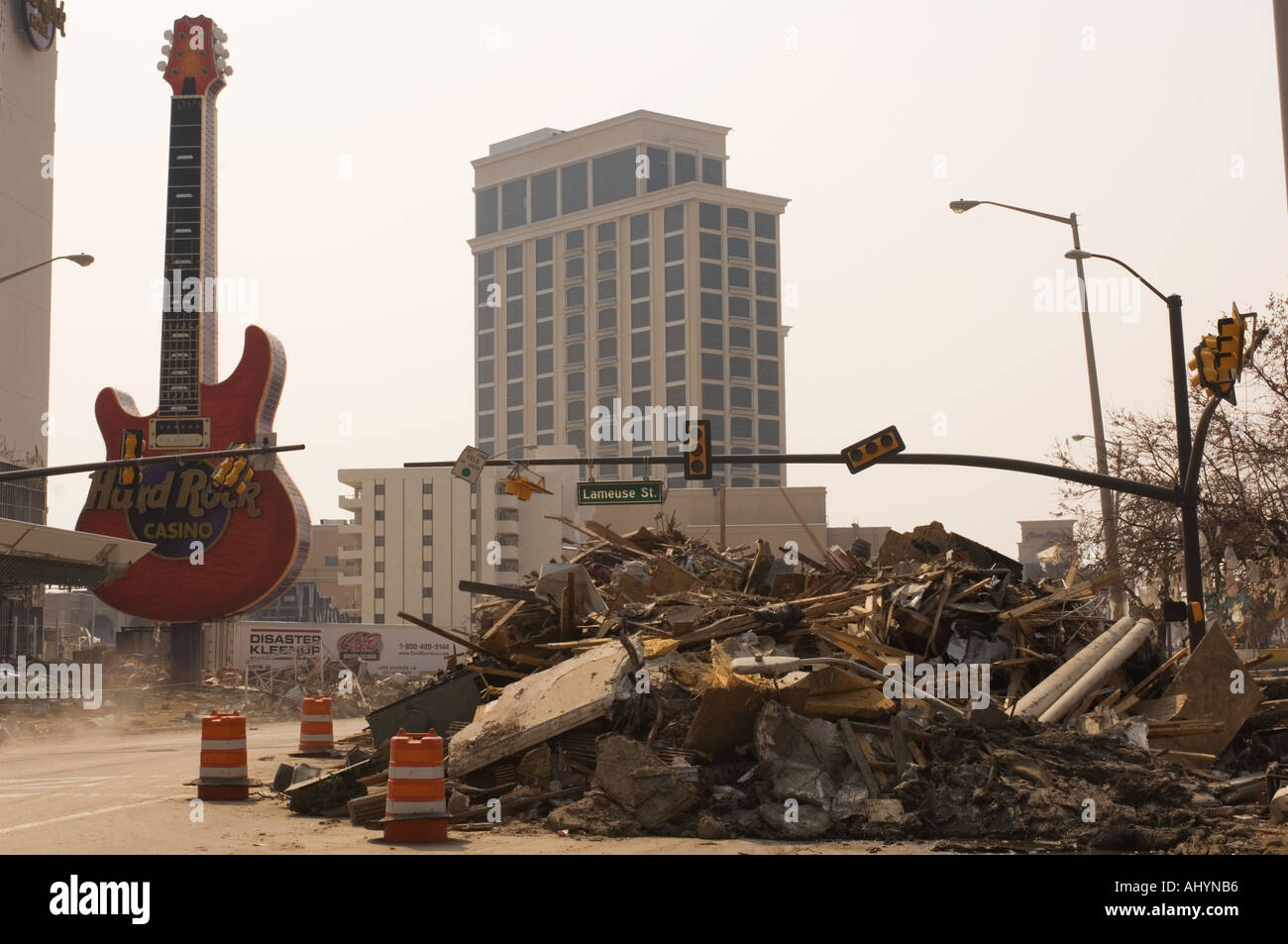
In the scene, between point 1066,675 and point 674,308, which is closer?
point 1066,675

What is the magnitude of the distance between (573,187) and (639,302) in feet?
82.6

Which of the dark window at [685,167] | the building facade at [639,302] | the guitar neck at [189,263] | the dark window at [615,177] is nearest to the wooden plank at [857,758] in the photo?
the guitar neck at [189,263]

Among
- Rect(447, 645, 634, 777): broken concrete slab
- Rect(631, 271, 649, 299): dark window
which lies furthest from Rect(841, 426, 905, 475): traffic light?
Rect(631, 271, 649, 299): dark window

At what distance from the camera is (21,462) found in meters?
66.1

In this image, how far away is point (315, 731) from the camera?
70.1ft

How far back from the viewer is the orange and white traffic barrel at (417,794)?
12164mm

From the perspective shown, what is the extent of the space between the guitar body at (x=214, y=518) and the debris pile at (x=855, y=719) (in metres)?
29.5

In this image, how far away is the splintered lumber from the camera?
57.9 feet

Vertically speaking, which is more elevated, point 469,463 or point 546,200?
point 546,200

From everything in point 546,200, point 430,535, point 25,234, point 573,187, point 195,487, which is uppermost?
point 573,187

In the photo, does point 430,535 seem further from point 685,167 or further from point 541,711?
point 541,711

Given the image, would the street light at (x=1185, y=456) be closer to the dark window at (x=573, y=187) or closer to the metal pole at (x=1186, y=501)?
the metal pole at (x=1186, y=501)

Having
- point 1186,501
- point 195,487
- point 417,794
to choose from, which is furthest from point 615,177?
point 417,794
